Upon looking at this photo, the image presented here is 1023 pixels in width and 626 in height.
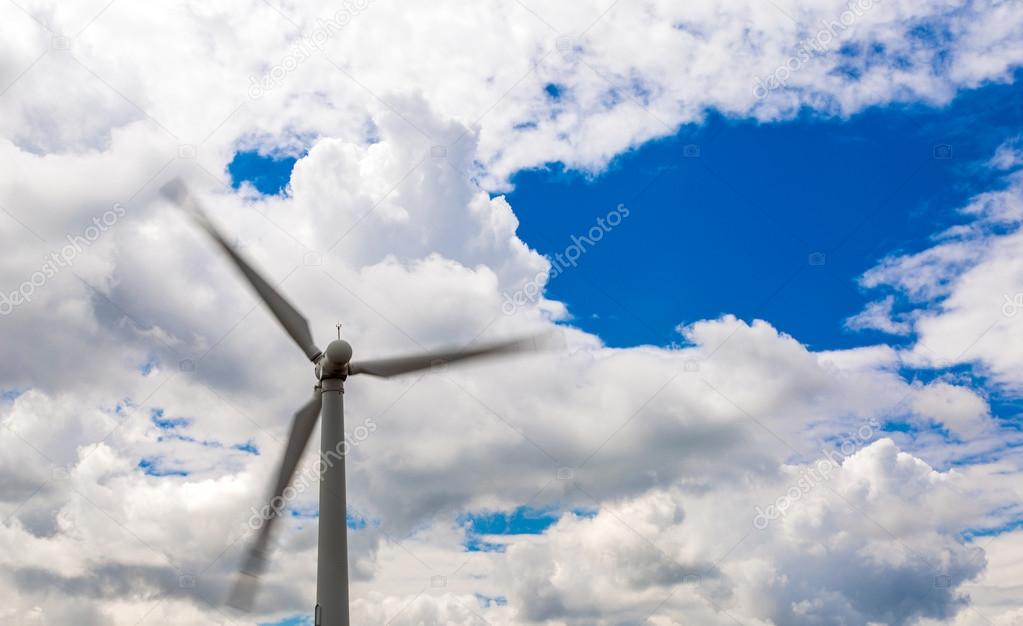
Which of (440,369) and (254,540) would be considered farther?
(440,369)

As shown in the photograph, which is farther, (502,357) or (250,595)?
(502,357)

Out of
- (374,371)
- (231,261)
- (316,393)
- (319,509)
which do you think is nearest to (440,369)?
(374,371)

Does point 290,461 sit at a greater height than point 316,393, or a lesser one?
lesser

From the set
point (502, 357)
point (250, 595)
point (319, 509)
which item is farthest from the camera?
point (502, 357)

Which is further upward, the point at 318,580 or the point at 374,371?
the point at 374,371

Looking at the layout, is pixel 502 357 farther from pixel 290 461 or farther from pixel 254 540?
pixel 254 540

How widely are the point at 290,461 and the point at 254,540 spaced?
3870 millimetres

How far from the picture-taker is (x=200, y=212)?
123 ft

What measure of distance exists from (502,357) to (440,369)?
300cm

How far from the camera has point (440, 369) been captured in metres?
38.1

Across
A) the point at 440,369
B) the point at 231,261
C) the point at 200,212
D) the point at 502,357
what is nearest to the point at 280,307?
the point at 231,261

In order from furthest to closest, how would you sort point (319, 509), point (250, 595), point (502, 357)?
1. point (502, 357)
2. point (319, 509)
3. point (250, 595)

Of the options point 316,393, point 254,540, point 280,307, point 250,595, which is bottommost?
point 250,595

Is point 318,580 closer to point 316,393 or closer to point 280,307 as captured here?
point 316,393
